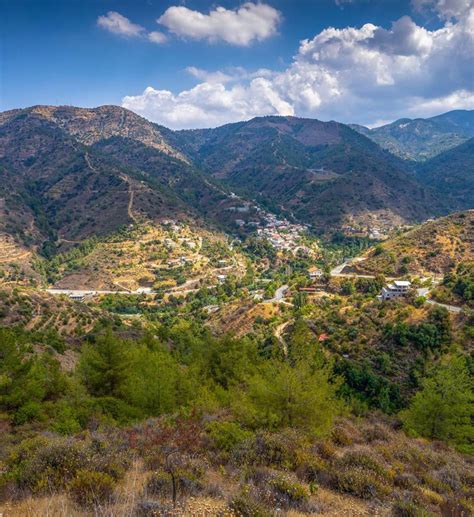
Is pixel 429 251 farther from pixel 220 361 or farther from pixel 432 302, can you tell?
pixel 220 361

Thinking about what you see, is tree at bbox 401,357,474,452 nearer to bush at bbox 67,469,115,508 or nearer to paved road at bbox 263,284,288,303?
bush at bbox 67,469,115,508

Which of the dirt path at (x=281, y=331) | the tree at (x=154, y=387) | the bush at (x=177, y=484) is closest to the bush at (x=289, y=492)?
the bush at (x=177, y=484)

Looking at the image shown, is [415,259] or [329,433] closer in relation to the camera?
[329,433]

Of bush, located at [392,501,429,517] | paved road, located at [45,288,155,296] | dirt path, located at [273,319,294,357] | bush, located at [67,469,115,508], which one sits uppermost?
bush, located at [67,469,115,508]

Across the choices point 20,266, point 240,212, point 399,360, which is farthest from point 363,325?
point 240,212

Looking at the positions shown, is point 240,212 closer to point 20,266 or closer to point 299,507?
point 20,266


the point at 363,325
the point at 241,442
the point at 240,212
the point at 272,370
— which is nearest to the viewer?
the point at 241,442

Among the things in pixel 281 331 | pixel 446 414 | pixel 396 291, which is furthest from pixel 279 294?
pixel 446 414

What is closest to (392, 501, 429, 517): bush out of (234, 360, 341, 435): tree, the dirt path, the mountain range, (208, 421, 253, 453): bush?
(208, 421, 253, 453): bush
